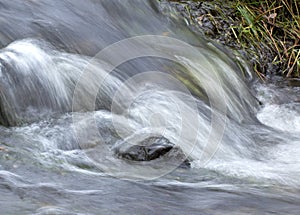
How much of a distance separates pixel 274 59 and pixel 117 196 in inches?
141

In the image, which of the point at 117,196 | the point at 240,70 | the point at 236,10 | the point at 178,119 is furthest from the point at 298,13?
the point at 117,196

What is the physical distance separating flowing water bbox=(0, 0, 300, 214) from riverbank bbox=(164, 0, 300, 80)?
0.21 meters

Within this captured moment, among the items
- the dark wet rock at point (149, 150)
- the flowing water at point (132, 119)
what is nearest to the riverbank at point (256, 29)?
the flowing water at point (132, 119)

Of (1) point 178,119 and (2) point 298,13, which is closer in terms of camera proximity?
(1) point 178,119

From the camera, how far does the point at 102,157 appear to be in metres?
3.67

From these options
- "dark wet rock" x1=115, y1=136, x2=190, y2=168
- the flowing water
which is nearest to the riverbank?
the flowing water

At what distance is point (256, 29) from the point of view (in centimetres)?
642

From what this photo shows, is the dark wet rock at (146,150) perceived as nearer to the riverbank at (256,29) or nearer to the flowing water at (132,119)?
the flowing water at (132,119)

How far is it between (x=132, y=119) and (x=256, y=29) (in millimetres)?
2596

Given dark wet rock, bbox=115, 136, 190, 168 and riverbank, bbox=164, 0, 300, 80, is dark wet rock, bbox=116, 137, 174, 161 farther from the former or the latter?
riverbank, bbox=164, 0, 300, 80

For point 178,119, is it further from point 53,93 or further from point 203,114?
point 53,93

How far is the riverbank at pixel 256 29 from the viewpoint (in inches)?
246

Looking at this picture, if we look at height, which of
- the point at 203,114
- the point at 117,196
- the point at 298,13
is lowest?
the point at 117,196

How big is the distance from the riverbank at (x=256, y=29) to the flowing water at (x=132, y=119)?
0.69 feet
